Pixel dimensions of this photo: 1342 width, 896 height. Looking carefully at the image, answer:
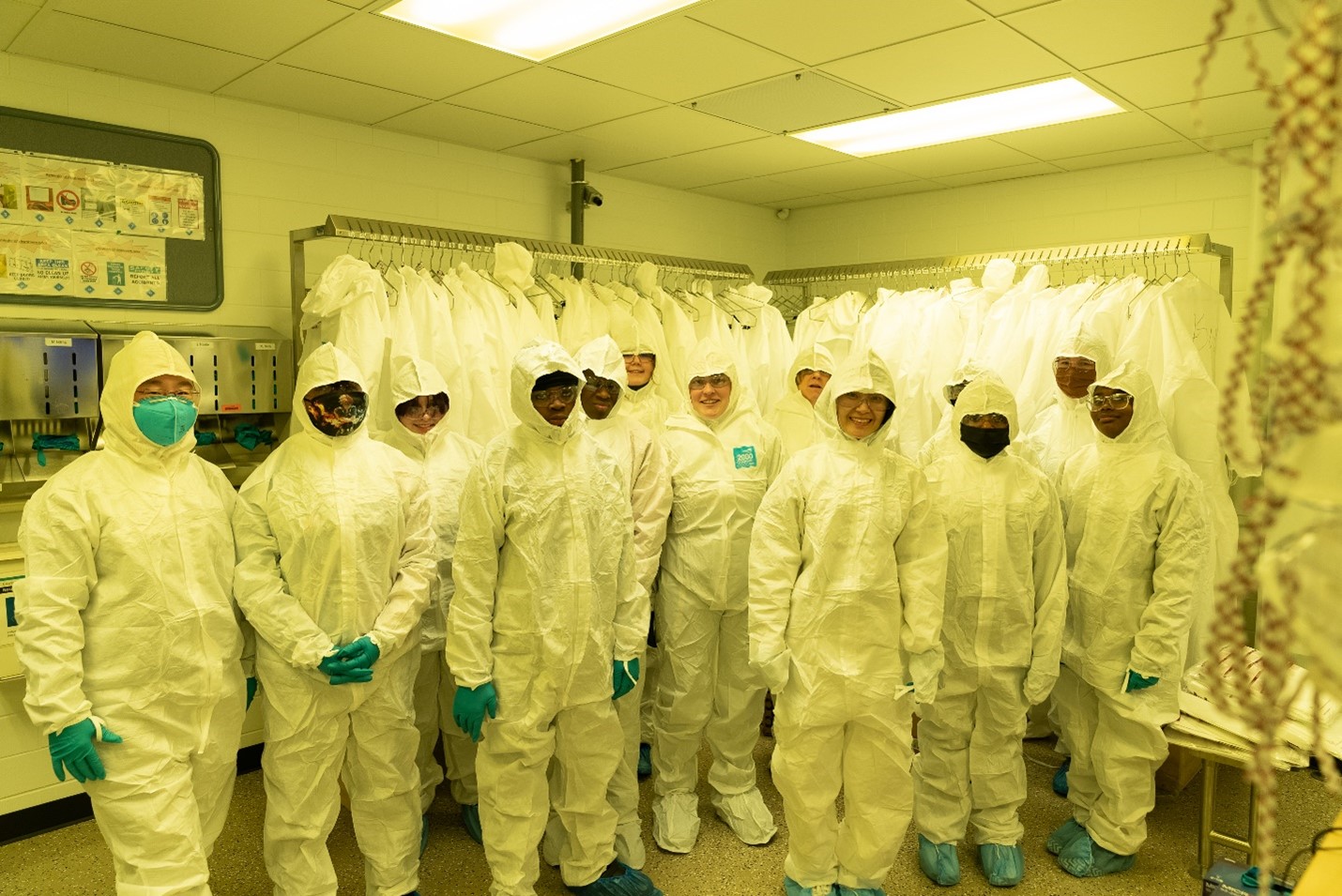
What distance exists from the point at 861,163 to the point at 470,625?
9.84 feet

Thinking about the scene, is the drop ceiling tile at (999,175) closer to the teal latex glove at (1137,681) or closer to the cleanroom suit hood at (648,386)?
the cleanroom suit hood at (648,386)

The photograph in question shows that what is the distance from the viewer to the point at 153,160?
10.1 ft

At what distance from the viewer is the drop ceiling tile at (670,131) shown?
3473mm

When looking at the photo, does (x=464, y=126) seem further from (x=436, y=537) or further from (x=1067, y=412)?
(x=1067, y=412)

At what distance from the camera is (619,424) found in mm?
3012

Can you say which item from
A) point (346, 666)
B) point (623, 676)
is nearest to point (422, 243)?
point (346, 666)

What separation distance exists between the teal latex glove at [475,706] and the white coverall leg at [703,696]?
823mm

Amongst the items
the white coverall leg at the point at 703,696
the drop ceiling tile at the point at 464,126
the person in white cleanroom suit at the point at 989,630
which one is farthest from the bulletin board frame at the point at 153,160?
the person in white cleanroom suit at the point at 989,630

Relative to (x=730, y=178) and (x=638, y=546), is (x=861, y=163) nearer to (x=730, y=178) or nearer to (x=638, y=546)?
(x=730, y=178)

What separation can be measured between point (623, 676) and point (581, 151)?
99.5 inches

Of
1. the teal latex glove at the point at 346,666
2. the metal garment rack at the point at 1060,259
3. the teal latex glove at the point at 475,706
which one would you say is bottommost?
the teal latex glove at the point at 475,706

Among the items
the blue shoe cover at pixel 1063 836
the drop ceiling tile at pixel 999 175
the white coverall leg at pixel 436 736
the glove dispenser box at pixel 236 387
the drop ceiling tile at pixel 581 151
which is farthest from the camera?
the drop ceiling tile at pixel 999 175

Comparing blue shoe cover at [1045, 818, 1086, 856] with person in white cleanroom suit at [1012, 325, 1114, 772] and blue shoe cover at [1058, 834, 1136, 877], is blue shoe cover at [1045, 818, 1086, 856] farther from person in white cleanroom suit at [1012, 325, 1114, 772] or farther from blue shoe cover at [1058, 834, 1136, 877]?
person in white cleanroom suit at [1012, 325, 1114, 772]

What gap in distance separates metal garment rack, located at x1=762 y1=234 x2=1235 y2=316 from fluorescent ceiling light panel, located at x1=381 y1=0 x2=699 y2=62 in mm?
2171
